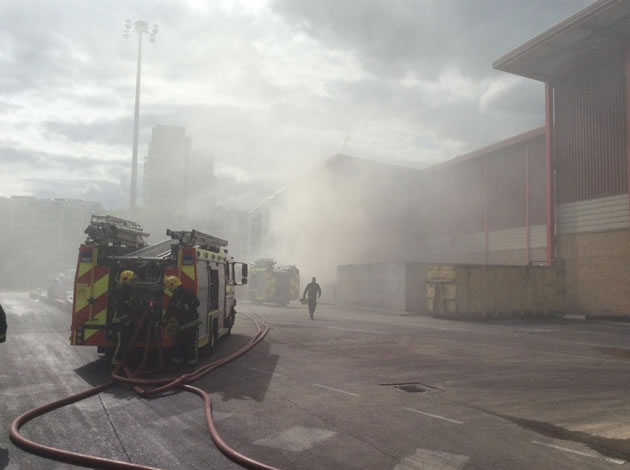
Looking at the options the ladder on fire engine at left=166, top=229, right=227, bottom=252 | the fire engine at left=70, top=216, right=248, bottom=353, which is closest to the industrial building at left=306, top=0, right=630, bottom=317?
the ladder on fire engine at left=166, top=229, right=227, bottom=252

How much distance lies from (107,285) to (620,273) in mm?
20891

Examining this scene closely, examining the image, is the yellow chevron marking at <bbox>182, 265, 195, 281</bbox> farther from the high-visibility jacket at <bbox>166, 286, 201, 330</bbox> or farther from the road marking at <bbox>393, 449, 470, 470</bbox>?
the road marking at <bbox>393, 449, 470, 470</bbox>

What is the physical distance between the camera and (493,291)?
20.9 metres

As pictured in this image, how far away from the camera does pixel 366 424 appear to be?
505 centimetres

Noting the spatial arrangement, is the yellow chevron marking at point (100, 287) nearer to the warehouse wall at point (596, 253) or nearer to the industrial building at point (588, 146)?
the warehouse wall at point (596, 253)

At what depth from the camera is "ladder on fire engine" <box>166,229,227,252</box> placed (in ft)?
26.4

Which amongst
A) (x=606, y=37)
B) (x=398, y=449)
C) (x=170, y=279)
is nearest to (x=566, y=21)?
(x=606, y=37)

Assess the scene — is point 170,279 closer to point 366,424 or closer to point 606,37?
point 366,424

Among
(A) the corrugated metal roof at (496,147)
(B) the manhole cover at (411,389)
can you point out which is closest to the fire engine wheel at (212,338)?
(B) the manhole cover at (411,389)

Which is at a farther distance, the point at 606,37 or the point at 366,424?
the point at 606,37

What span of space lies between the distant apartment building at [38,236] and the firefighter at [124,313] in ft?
238

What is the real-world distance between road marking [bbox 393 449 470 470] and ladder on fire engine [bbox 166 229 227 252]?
16.4 feet

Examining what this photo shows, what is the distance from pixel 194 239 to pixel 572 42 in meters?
21.3

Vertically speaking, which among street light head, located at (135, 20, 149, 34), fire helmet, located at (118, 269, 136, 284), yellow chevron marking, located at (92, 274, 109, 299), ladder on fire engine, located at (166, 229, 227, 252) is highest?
street light head, located at (135, 20, 149, 34)
